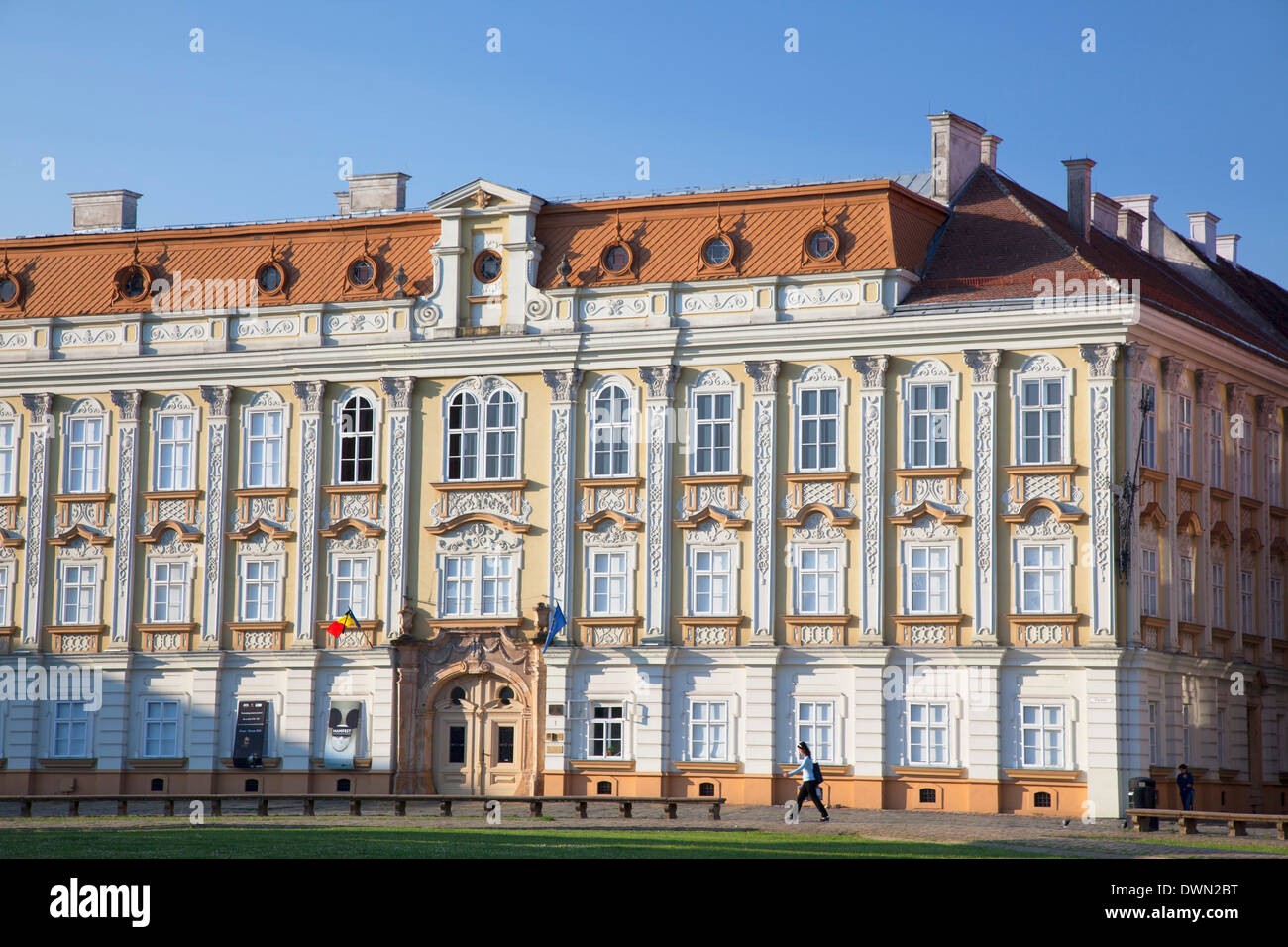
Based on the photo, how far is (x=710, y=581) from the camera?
5081 cm

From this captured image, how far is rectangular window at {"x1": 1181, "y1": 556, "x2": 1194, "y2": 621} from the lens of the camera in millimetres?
49812

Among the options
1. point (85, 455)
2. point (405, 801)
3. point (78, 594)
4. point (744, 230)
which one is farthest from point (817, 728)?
point (85, 455)

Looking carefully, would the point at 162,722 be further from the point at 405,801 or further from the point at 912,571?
the point at 912,571

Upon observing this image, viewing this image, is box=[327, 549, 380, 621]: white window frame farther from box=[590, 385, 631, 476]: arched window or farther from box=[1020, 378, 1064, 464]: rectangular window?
box=[1020, 378, 1064, 464]: rectangular window

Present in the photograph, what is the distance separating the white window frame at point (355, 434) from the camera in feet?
177

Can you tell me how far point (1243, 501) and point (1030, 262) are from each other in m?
8.90

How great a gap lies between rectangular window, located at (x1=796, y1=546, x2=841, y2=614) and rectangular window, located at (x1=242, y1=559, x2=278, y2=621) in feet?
44.9

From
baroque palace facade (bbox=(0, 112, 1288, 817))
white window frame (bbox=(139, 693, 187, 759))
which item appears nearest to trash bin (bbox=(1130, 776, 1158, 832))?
baroque palace facade (bbox=(0, 112, 1288, 817))

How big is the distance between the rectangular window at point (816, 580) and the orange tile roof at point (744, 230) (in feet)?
21.8

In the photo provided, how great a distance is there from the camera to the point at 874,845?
3322 cm

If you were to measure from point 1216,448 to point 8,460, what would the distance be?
31267 millimetres
